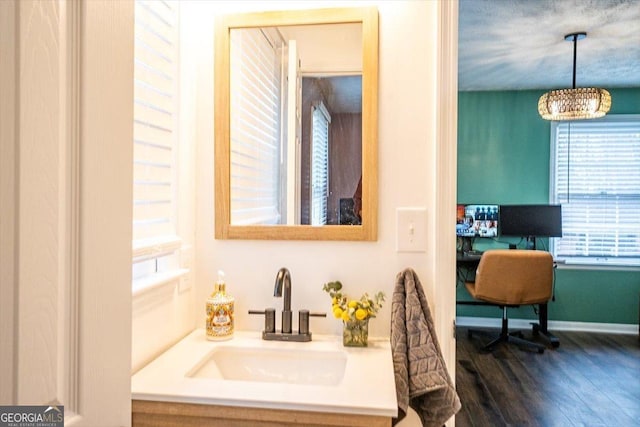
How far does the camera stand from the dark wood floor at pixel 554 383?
287cm

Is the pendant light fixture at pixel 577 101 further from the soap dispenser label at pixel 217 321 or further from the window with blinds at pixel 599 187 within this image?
the soap dispenser label at pixel 217 321

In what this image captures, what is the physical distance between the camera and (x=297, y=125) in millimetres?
1525

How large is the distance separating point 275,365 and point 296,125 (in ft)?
2.51

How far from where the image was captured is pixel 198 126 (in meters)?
1.57

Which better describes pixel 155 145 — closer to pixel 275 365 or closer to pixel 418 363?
pixel 275 365

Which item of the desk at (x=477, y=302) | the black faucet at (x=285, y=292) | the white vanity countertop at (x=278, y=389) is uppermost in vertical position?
the black faucet at (x=285, y=292)

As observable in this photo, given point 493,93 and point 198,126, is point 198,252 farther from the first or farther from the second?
point 493,93

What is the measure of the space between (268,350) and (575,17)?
2.94m

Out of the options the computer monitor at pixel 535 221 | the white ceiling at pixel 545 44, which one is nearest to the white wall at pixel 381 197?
the white ceiling at pixel 545 44

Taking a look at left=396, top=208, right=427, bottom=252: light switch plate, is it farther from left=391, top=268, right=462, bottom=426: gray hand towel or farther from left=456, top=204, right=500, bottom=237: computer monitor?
left=456, top=204, right=500, bottom=237: computer monitor

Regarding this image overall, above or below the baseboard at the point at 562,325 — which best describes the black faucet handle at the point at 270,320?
Result: above

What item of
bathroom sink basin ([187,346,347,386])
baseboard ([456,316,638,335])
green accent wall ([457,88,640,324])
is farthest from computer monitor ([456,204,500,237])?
bathroom sink basin ([187,346,347,386])

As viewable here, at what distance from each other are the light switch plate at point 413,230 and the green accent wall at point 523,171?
355 centimetres

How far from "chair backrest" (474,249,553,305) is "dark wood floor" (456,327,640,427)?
0.51 m
